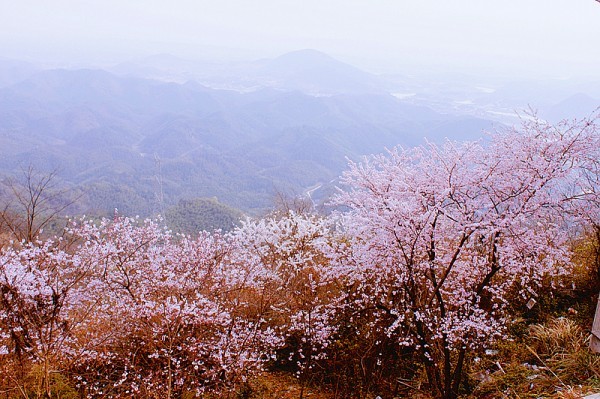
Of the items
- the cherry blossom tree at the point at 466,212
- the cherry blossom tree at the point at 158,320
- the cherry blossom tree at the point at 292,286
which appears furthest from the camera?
the cherry blossom tree at the point at 292,286

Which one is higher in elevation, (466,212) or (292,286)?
(466,212)

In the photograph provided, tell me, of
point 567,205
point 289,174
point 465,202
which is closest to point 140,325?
point 465,202

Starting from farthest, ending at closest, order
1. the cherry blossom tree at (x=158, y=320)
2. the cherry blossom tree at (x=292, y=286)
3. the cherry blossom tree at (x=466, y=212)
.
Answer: the cherry blossom tree at (x=292, y=286) < the cherry blossom tree at (x=158, y=320) < the cherry blossom tree at (x=466, y=212)

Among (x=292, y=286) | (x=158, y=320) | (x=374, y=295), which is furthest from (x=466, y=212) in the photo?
(x=158, y=320)

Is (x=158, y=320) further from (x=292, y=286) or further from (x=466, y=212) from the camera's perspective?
(x=466, y=212)

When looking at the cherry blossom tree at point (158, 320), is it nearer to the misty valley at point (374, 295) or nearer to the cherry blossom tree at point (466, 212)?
the misty valley at point (374, 295)

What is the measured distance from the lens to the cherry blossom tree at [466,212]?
552 centimetres

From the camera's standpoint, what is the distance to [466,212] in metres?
5.55

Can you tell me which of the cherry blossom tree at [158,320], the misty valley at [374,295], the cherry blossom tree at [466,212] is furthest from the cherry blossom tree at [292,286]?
the cherry blossom tree at [466,212]

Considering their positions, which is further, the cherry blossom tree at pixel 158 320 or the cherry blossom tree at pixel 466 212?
the cherry blossom tree at pixel 158 320

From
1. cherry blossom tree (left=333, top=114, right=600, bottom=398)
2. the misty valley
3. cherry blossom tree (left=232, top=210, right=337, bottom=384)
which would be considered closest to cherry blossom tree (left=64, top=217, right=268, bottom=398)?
the misty valley

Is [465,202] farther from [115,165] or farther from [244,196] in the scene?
[115,165]

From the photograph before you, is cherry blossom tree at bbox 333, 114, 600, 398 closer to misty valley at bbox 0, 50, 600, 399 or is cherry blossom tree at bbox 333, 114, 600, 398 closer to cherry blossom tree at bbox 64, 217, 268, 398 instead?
misty valley at bbox 0, 50, 600, 399

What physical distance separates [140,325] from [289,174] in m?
180
